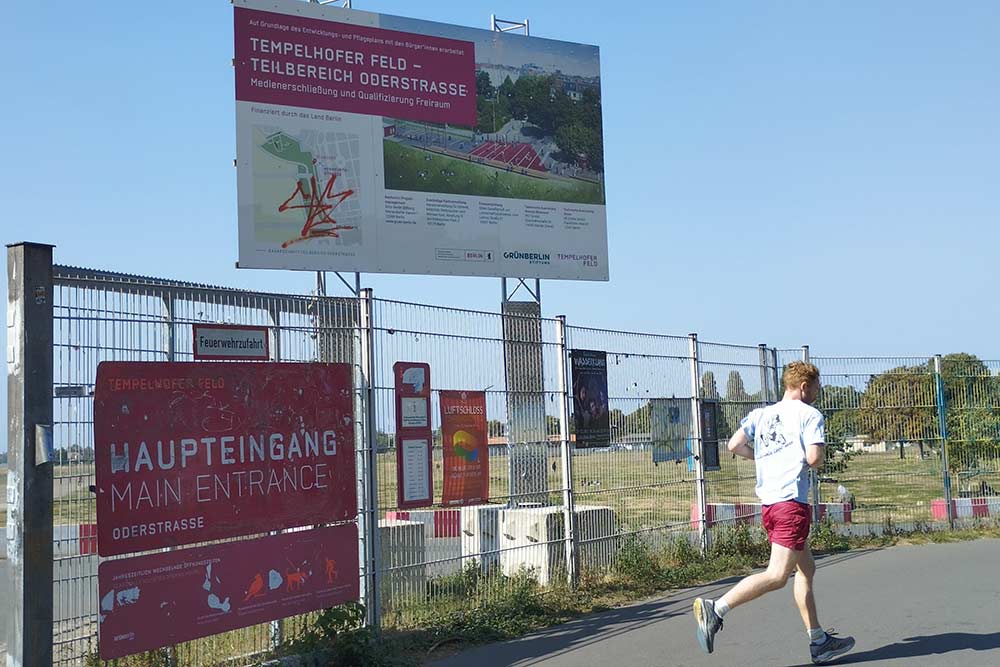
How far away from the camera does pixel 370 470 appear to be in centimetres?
802

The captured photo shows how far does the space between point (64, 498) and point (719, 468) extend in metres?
8.69

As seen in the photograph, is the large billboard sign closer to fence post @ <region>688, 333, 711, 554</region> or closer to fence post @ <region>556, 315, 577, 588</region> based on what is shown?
fence post @ <region>688, 333, 711, 554</region>

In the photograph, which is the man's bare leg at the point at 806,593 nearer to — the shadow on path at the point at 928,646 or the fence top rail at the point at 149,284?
the shadow on path at the point at 928,646

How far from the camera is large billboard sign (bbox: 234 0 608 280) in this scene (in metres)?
14.1

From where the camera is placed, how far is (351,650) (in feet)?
24.1

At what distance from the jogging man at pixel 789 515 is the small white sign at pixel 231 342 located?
3.37m

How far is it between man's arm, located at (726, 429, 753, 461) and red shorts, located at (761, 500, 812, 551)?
1.73 feet

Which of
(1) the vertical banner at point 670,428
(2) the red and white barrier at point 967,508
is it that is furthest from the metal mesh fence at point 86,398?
(2) the red and white barrier at point 967,508

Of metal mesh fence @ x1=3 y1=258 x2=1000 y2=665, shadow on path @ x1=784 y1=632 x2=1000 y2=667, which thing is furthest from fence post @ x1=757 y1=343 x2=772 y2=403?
shadow on path @ x1=784 y1=632 x2=1000 y2=667

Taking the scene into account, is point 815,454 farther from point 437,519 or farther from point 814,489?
point 814,489

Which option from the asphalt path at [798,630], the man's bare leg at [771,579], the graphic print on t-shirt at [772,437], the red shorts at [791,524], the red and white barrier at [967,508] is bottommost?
the asphalt path at [798,630]

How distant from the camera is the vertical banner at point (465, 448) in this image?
29.2 ft

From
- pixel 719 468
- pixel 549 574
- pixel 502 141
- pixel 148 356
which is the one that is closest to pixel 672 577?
pixel 549 574

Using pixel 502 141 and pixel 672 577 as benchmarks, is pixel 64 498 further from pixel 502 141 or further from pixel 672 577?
pixel 502 141
